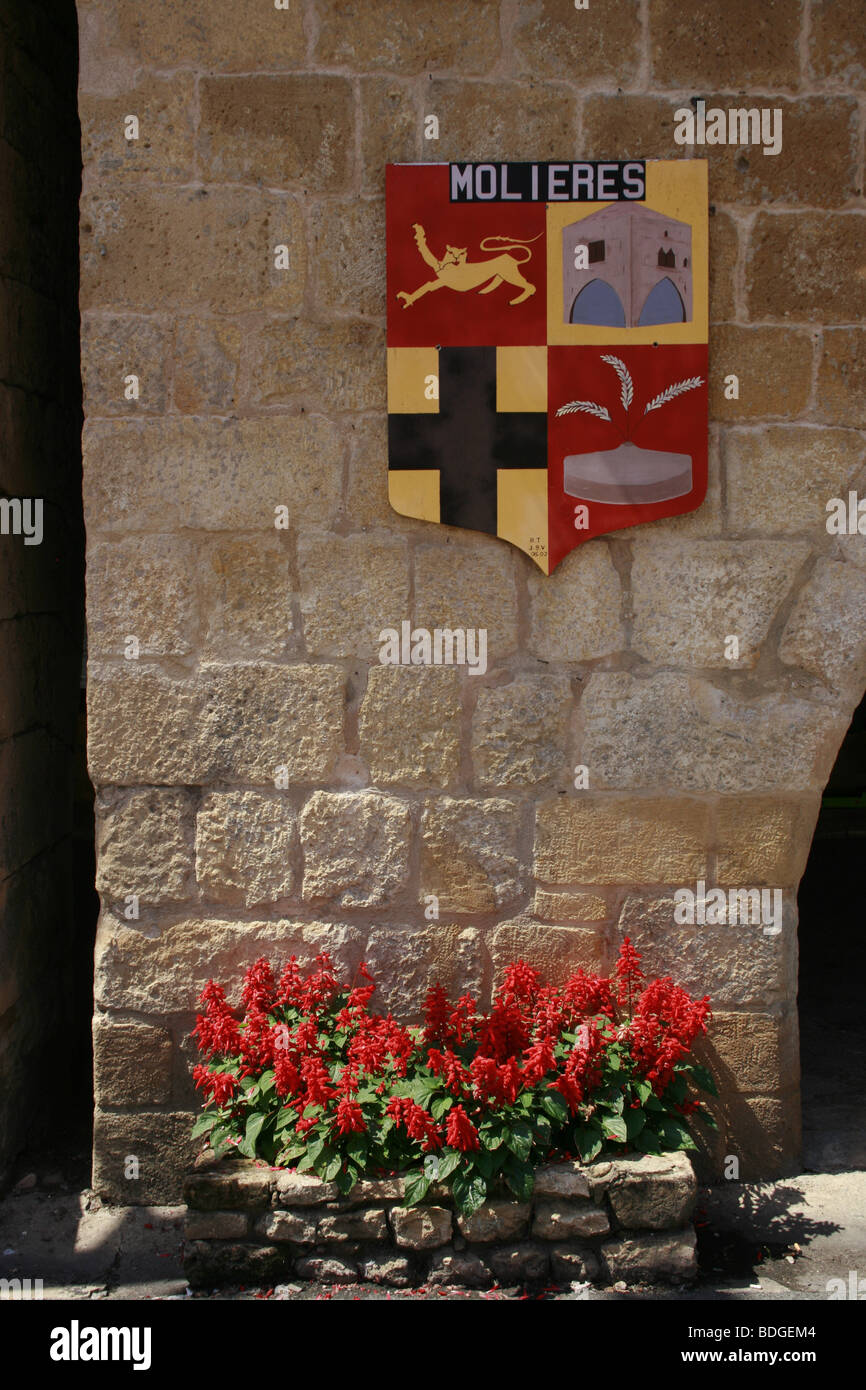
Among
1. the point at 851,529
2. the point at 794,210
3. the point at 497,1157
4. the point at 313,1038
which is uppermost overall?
the point at 794,210

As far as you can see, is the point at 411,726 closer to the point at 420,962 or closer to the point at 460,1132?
the point at 420,962

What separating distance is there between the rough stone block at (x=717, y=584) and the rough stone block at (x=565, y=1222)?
56.3 inches

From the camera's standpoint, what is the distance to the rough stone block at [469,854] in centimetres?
312

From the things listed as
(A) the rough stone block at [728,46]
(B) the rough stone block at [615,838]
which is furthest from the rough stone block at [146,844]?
(A) the rough stone block at [728,46]

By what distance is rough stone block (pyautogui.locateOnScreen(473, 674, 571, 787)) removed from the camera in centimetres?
311

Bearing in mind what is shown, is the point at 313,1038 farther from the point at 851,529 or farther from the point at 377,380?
the point at 851,529

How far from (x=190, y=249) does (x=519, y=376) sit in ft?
3.05

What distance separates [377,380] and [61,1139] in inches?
98.1

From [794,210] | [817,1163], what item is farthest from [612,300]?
[817,1163]

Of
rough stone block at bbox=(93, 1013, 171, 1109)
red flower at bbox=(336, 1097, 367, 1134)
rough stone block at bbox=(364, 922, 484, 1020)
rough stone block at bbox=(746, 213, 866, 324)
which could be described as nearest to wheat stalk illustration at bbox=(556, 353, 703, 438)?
rough stone block at bbox=(746, 213, 866, 324)

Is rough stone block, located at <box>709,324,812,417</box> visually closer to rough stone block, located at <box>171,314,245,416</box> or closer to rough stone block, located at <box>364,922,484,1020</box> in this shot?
rough stone block, located at <box>171,314,245,416</box>

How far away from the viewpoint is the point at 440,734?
311 centimetres

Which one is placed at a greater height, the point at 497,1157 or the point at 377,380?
the point at 377,380

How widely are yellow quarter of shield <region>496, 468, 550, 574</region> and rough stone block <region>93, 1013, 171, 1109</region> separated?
165cm
